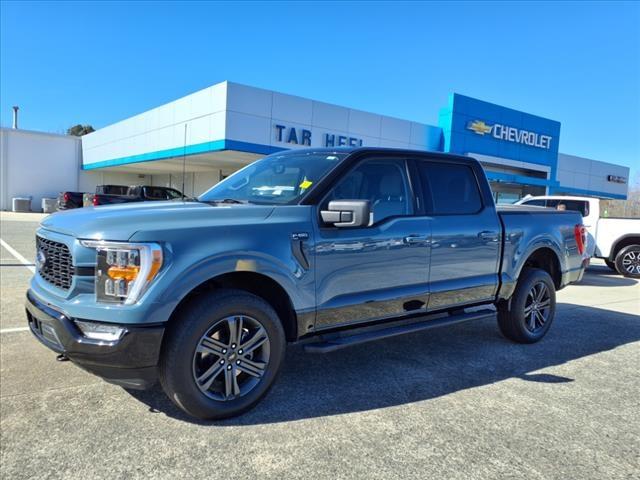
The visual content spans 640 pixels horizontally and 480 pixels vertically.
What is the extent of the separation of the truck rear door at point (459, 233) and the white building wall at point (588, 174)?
3756 centimetres

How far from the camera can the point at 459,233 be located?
4.56m

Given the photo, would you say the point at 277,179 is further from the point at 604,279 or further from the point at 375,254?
the point at 604,279

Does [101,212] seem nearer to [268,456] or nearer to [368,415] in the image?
[268,456]

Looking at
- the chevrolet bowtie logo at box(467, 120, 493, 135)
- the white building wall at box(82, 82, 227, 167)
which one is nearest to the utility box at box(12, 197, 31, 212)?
the white building wall at box(82, 82, 227, 167)

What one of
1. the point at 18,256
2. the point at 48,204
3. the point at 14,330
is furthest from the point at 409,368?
the point at 48,204

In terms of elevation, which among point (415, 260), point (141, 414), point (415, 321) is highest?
point (415, 260)

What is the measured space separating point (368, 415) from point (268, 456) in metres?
0.87

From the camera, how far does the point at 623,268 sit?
11.7m

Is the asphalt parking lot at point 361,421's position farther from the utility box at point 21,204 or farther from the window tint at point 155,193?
the utility box at point 21,204

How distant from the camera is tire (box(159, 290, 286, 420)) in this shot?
3.02 m

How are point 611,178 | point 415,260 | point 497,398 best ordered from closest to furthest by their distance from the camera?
point 497,398, point 415,260, point 611,178

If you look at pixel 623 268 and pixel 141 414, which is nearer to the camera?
pixel 141 414

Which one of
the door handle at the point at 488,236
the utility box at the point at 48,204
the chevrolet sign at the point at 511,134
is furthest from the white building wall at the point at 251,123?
the door handle at the point at 488,236

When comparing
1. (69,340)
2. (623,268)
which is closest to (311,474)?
(69,340)
